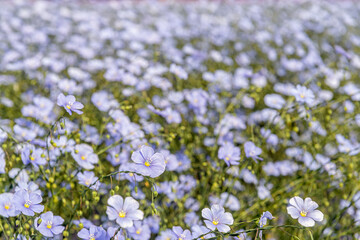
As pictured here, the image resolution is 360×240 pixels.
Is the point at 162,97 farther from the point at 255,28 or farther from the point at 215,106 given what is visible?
the point at 255,28

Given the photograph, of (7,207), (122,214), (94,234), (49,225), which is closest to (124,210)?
(122,214)

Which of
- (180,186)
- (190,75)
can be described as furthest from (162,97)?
(180,186)

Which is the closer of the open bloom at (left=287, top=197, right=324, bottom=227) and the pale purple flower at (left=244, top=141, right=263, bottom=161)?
the open bloom at (left=287, top=197, right=324, bottom=227)

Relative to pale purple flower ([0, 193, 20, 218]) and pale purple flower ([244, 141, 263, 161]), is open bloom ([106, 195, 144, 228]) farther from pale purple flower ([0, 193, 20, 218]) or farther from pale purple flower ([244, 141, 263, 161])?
pale purple flower ([244, 141, 263, 161])

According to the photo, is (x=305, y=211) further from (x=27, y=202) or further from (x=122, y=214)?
(x=27, y=202)

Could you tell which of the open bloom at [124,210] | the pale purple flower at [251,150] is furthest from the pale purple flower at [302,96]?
the open bloom at [124,210]

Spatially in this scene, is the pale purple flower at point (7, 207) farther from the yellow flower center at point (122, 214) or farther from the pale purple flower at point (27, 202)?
the yellow flower center at point (122, 214)

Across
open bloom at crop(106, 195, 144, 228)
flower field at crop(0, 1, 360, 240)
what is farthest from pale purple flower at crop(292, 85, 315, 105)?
open bloom at crop(106, 195, 144, 228)
